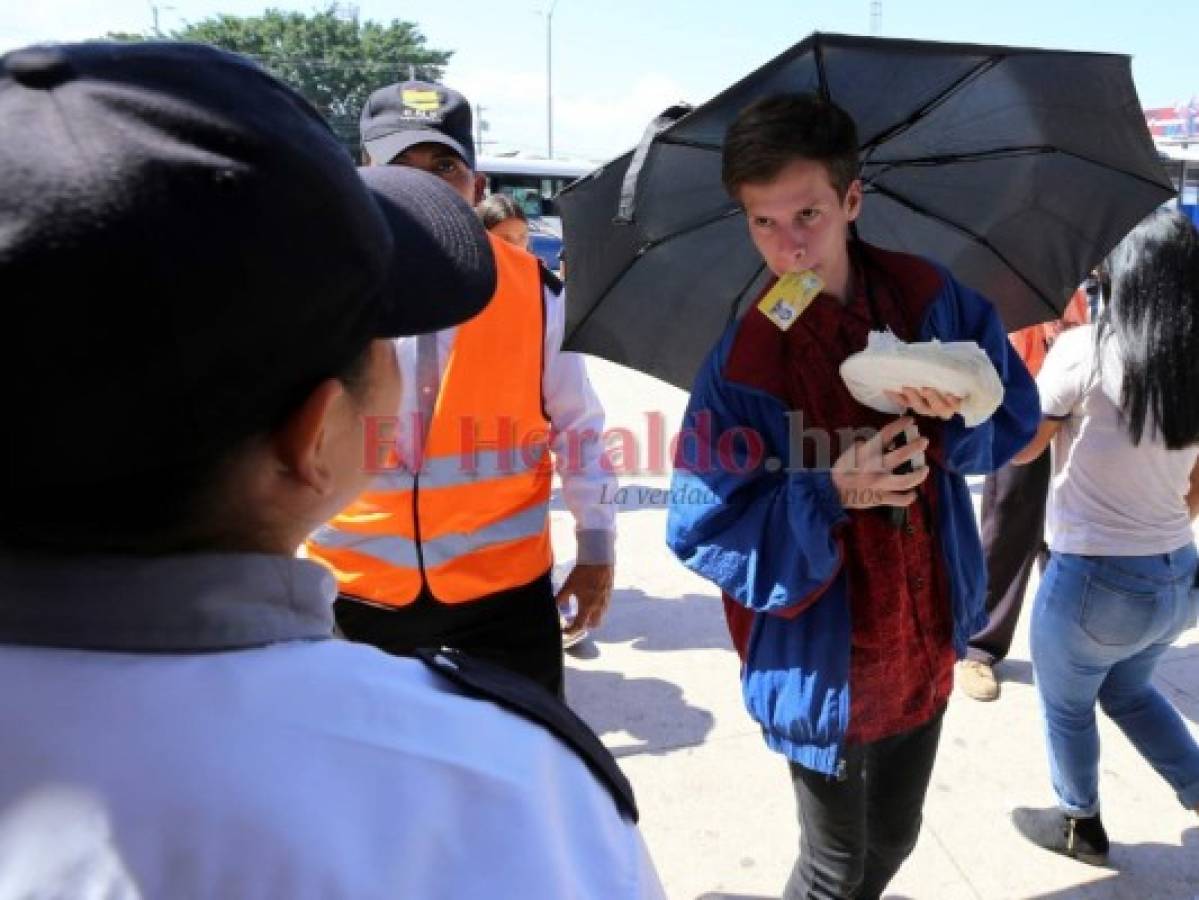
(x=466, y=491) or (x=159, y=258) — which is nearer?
(x=159, y=258)

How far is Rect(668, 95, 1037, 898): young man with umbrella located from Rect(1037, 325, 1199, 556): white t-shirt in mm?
477

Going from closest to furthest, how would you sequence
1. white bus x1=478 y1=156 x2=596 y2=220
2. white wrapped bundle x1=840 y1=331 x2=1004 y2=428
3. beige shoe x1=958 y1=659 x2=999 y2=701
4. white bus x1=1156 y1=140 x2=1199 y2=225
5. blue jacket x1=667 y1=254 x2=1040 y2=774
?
white wrapped bundle x1=840 y1=331 x2=1004 y2=428, blue jacket x1=667 y1=254 x2=1040 y2=774, beige shoe x1=958 y1=659 x2=999 y2=701, white bus x1=1156 y1=140 x2=1199 y2=225, white bus x1=478 y1=156 x2=596 y2=220

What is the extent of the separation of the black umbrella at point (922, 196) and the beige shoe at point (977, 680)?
5.50 ft

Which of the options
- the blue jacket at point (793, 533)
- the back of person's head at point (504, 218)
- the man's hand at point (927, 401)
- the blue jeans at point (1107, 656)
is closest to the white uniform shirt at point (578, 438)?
the blue jacket at point (793, 533)

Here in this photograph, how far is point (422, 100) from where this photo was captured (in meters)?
2.27

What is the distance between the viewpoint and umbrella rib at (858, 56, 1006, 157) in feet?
5.62

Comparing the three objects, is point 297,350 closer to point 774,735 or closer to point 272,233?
point 272,233

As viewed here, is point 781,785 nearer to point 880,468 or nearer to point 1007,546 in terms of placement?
point 1007,546

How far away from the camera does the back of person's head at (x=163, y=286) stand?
50 cm

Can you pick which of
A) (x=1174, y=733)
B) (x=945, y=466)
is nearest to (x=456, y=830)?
(x=945, y=466)

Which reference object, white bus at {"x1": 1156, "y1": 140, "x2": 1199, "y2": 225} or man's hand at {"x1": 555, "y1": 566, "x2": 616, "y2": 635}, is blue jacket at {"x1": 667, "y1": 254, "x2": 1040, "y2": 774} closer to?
man's hand at {"x1": 555, "y1": 566, "x2": 616, "y2": 635}

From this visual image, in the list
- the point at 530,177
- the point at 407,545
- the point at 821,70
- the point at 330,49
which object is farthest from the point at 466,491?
the point at 330,49

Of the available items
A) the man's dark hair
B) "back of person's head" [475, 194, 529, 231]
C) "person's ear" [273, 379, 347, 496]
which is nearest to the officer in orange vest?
the man's dark hair

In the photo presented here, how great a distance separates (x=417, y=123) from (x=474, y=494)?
99 centimetres
